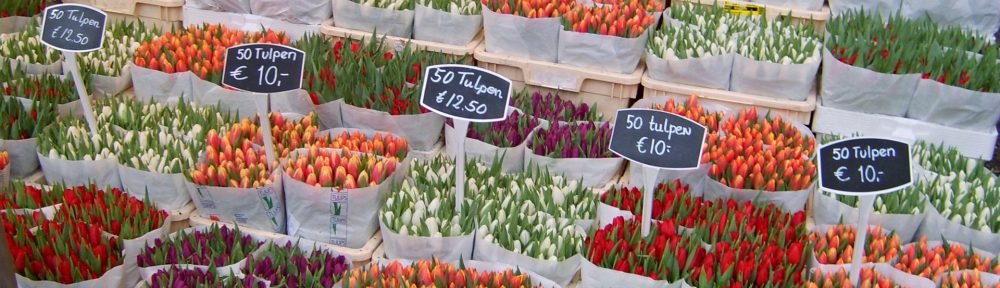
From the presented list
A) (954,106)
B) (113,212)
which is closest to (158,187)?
(113,212)

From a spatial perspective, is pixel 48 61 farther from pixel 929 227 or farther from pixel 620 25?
pixel 929 227

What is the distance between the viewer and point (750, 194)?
7.63ft

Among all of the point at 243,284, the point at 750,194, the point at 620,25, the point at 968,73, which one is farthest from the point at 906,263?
the point at 243,284

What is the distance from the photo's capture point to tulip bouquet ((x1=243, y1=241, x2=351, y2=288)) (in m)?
1.99

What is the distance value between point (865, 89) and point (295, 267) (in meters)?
1.77

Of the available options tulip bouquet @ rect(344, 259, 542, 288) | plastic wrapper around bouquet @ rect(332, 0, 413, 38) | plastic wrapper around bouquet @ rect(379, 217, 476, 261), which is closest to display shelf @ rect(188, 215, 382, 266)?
plastic wrapper around bouquet @ rect(379, 217, 476, 261)

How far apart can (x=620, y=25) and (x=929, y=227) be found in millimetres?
1100

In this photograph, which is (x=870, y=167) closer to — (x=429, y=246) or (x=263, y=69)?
(x=429, y=246)

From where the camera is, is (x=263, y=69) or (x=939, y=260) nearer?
(x=939, y=260)

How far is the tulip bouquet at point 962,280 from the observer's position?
1935 millimetres

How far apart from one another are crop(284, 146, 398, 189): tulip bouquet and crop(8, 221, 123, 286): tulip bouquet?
455 mm

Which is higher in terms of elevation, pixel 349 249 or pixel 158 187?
pixel 158 187

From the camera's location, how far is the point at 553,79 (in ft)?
9.73

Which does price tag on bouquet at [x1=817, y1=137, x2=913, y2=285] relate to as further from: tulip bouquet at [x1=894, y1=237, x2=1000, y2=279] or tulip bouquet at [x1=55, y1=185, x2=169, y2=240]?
tulip bouquet at [x1=55, y1=185, x2=169, y2=240]
